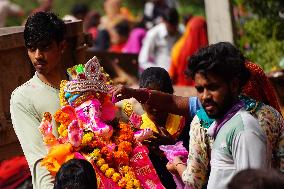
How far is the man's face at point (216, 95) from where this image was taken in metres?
5.19

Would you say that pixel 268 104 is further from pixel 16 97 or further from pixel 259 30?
pixel 259 30

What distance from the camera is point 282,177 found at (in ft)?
14.5

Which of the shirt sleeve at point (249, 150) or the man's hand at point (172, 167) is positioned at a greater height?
the shirt sleeve at point (249, 150)

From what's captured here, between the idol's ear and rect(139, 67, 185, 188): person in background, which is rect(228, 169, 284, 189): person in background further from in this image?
rect(139, 67, 185, 188): person in background

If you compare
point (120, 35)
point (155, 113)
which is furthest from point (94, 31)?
point (155, 113)

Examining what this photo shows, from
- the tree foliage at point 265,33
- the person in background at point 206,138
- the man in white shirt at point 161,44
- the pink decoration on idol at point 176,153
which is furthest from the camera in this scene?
the man in white shirt at point 161,44

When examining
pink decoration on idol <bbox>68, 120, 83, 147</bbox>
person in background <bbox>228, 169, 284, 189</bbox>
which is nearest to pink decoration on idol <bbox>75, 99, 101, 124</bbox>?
pink decoration on idol <bbox>68, 120, 83, 147</bbox>

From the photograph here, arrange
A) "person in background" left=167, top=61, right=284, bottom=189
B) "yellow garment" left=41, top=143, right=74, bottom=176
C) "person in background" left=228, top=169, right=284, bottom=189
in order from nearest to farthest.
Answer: "person in background" left=228, top=169, right=284, bottom=189 → "person in background" left=167, top=61, right=284, bottom=189 → "yellow garment" left=41, top=143, right=74, bottom=176

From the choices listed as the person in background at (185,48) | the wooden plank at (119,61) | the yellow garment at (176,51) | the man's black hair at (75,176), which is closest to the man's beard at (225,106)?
the man's black hair at (75,176)

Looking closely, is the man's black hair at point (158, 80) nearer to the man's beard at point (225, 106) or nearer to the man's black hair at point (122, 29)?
the man's beard at point (225, 106)

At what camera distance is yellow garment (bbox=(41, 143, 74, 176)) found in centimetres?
582

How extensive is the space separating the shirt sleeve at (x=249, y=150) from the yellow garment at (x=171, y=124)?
5.31 feet

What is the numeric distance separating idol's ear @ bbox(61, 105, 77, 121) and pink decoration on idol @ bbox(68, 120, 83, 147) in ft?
0.30

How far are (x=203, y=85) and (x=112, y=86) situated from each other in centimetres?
98
